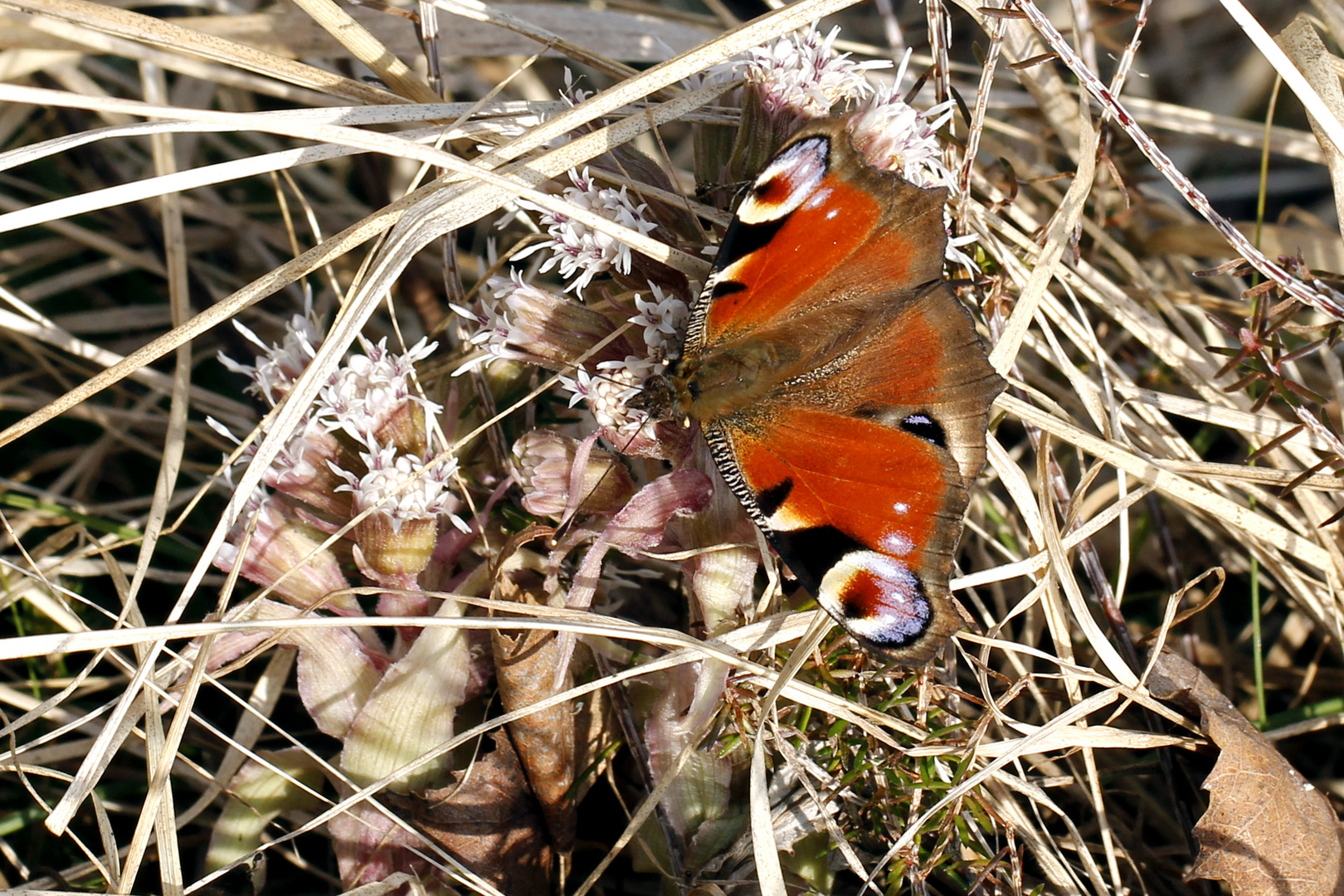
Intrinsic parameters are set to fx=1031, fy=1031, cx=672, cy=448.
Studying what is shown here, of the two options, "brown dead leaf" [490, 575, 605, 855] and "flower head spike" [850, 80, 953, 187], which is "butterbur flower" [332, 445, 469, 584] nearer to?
"brown dead leaf" [490, 575, 605, 855]

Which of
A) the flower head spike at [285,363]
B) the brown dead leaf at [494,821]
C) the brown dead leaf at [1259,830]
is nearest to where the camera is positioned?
the brown dead leaf at [1259,830]

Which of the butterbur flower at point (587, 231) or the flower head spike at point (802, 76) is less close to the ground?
the flower head spike at point (802, 76)

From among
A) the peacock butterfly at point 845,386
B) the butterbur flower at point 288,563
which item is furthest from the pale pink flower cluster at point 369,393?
the peacock butterfly at point 845,386

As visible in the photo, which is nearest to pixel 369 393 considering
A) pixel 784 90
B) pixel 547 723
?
pixel 547 723

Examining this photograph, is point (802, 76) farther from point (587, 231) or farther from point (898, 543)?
point (898, 543)

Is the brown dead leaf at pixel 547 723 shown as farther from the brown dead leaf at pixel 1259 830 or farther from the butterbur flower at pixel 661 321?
the brown dead leaf at pixel 1259 830

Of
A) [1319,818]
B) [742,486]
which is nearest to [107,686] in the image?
[742,486]

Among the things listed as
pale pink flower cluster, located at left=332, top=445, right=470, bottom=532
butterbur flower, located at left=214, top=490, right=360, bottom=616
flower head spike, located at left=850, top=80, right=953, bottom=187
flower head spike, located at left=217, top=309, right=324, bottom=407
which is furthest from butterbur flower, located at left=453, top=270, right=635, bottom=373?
flower head spike, located at left=850, top=80, right=953, bottom=187
